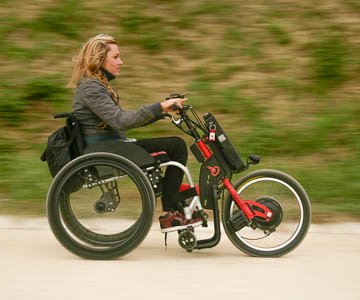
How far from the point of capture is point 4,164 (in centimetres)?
725

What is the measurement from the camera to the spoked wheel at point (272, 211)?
5250 mm

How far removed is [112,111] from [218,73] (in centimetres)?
356

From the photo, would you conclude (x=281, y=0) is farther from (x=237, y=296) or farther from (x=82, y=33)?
(x=237, y=296)

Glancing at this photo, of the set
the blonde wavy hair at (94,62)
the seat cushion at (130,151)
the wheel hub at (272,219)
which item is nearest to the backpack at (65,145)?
the seat cushion at (130,151)

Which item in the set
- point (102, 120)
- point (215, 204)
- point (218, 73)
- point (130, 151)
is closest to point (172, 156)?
point (130, 151)

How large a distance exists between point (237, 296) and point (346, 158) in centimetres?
323

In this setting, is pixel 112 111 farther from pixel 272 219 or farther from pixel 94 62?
pixel 272 219

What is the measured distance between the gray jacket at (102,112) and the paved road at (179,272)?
937 mm

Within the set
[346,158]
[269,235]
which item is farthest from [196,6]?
[269,235]

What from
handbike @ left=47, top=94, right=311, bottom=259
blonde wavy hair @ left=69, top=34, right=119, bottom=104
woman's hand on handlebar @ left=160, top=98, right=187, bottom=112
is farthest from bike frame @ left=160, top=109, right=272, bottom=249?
blonde wavy hair @ left=69, top=34, right=119, bottom=104

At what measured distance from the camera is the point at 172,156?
17.3ft

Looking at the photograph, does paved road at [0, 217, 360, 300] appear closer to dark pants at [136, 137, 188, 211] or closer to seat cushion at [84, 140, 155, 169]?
dark pants at [136, 137, 188, 211]

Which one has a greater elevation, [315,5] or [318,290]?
[315,5]

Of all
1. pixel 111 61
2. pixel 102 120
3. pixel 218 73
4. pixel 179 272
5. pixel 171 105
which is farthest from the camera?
pixel 218 73
